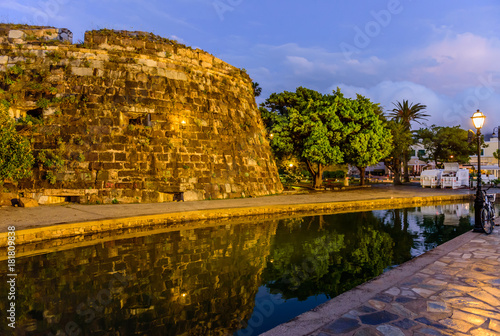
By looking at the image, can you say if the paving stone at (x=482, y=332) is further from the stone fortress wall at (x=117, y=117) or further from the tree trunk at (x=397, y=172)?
the tree trunk at (x=397, y=172)

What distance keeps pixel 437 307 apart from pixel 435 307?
0.02 metres

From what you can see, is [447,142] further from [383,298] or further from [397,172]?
[383,298]

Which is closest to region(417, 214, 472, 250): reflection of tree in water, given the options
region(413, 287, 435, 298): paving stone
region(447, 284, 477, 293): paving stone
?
region(447, 284, 477, 293): paving stone

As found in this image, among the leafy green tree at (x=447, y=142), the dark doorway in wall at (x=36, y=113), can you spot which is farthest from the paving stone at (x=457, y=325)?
the leafy green tree at (x=447, y=142)

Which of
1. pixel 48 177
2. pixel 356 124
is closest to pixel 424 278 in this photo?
pixel 48 177

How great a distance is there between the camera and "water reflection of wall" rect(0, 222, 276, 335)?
384 cm

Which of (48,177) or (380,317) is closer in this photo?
(380,317)

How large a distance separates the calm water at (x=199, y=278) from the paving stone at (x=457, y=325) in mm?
1695

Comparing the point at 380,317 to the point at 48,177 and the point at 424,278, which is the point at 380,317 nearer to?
the point at 424,278

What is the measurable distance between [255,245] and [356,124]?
1965 cm

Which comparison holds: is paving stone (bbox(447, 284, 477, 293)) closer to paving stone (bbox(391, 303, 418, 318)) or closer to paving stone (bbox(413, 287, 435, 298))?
paving stone (bbox(413, 287, 435, 298))

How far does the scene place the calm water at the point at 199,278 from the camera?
12.9 ft

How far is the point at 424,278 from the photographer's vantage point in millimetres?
4770

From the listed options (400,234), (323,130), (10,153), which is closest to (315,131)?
(323,130)
